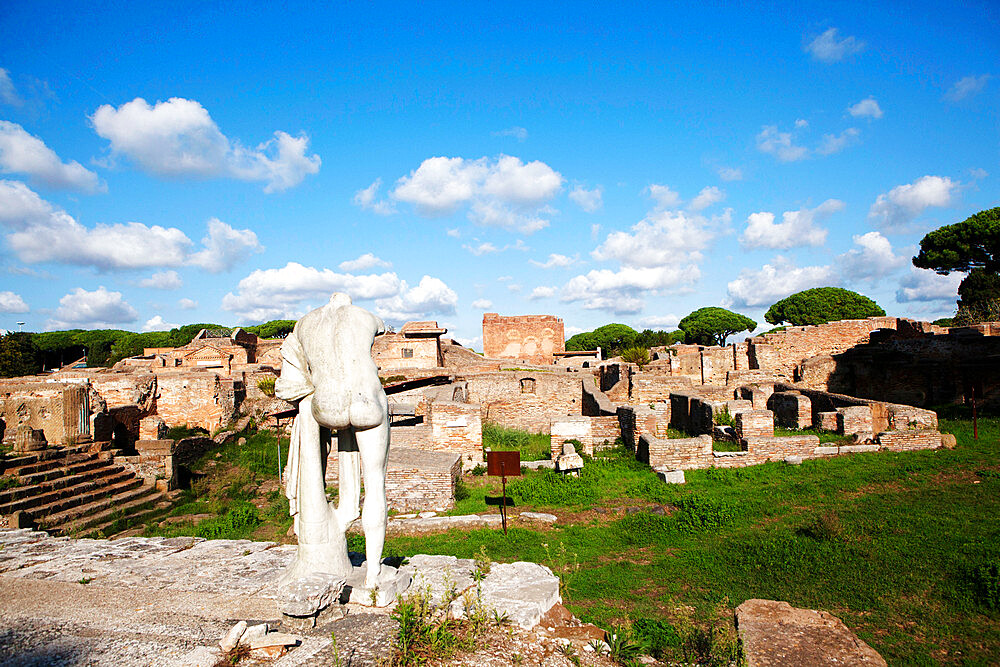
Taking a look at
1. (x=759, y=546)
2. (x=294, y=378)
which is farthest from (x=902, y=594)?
(x=294, y=378)

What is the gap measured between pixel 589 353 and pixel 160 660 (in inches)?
1402

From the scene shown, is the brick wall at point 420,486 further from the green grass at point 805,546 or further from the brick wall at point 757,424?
the brick wall at point 757,424

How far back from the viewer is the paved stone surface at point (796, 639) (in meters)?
3.43

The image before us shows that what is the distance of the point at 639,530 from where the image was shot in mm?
7441

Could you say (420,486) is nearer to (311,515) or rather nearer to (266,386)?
(311,515)

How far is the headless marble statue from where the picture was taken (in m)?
3.43

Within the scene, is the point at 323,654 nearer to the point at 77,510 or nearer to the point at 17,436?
the point at 77,510

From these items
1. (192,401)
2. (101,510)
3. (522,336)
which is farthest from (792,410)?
(522,336)

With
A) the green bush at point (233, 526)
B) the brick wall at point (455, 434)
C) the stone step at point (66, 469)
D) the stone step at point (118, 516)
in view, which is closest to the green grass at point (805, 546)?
the brick wall at point (455, 434)

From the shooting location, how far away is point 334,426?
11.4 ft

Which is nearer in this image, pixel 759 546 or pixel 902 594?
pixel 902 594

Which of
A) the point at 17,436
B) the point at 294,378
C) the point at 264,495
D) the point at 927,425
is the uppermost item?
the point at 294,378

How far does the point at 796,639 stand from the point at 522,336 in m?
33.5

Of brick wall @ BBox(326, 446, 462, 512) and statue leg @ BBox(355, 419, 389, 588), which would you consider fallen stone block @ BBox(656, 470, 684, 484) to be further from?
statue leg @ BBox(355, 419, 389, 588)
